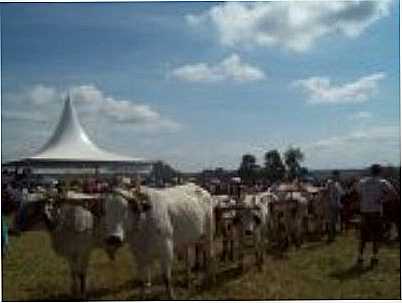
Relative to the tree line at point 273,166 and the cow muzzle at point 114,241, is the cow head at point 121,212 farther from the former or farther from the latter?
the tree line at point 273,166

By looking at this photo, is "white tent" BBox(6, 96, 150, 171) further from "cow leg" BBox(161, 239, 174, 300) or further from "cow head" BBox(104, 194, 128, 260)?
"cow leg" BBox(161, 239, 174, 300)

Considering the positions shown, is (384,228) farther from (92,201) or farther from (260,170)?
(92,201)

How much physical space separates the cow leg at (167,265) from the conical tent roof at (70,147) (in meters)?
0.98

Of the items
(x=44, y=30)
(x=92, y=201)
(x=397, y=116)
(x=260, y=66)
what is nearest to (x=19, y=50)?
(x=44, y=30)

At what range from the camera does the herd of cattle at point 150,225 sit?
10031 mm

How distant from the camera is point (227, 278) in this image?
11148mm

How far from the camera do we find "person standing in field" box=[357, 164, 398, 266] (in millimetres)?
11742

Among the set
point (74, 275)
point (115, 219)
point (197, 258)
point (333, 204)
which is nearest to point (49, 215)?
point (74, 275)

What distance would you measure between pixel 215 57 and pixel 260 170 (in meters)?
1.69

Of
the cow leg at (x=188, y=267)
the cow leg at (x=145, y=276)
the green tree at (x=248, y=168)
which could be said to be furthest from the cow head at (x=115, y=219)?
the green tree at (x=248, y=168)

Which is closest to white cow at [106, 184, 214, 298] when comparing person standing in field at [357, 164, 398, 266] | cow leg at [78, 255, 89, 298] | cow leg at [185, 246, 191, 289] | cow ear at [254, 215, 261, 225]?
cow leg at [185, 246, 191, 289]

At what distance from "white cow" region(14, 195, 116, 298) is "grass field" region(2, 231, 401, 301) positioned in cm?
26

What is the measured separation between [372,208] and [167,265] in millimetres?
3029

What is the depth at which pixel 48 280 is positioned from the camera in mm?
11008
